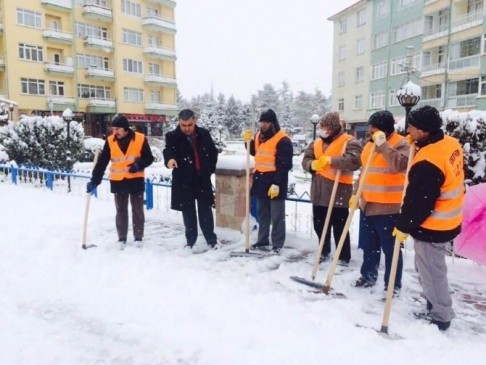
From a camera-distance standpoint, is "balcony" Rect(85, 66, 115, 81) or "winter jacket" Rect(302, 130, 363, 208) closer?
"winter jacket" Rect(302, 130, 363, 208)

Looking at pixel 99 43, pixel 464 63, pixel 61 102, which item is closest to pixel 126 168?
pixel 464 63

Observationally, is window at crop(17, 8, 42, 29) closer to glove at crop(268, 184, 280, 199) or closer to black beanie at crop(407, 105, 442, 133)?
glove at crop(268, 184, 280, 199)

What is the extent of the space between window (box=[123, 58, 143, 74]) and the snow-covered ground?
112 ft

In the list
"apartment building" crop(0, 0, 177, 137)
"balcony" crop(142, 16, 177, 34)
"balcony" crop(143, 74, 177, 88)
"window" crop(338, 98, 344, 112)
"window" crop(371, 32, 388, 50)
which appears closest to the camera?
"apartment building" crop(0, 0, 177, 137)

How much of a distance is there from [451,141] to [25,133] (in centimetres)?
1316

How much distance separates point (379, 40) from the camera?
32.4 metres

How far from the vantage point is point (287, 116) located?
6272 centimetres

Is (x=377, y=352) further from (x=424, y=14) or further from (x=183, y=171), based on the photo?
(x=424, y=14)

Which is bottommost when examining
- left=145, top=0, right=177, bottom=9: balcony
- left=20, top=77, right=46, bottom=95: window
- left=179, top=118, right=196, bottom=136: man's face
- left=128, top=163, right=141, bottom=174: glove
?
left=128, top=163, right=141, bottom=174: glove

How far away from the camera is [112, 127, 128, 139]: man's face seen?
513 centimetres

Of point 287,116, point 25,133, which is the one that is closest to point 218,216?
point 25,133

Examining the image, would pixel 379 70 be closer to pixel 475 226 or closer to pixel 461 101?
pixel 461 101

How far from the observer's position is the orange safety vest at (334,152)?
4371mm

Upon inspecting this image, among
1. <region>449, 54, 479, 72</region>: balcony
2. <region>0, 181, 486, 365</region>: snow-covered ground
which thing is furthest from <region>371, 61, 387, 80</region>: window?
<region>0, 181, 486, 365</region>: snow-covered ground
